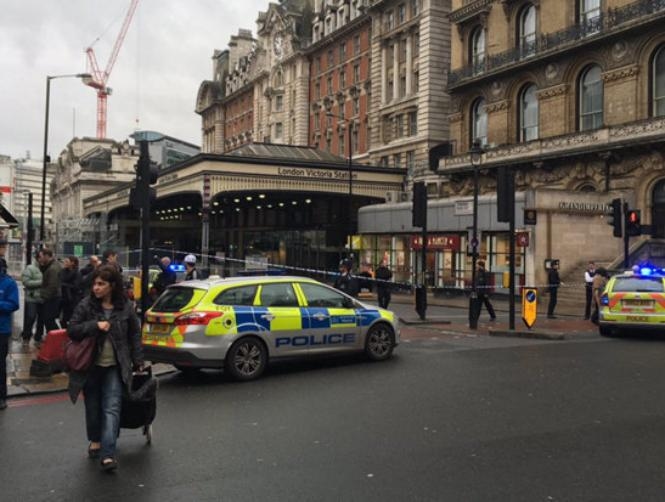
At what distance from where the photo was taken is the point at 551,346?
1355cm

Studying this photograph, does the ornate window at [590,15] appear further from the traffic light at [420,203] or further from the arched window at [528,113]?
the traffic light at [420,203]

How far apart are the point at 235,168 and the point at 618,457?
32.9 metres

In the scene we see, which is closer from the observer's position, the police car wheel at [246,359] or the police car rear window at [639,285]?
the police car wheel at [246,359]

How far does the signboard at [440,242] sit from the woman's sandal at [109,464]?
26.5 m

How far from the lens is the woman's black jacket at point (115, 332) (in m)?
5.56

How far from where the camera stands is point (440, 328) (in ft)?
56.3

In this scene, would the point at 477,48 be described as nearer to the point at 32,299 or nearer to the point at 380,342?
the point at 380,342

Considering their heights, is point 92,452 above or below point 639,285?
below

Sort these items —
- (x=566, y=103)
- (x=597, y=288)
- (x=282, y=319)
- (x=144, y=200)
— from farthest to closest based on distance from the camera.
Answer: (x=566, y=103)
(x=597, y=288)
(x=144, y=200)
(x=282, y=319)

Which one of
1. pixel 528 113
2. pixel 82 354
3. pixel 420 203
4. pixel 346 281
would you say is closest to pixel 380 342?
pixel 82 354

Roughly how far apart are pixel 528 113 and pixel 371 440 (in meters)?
35.9

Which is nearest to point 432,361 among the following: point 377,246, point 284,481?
point 284,481

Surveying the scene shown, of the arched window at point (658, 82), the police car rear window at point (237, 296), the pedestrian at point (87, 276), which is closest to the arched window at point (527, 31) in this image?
the arched window at point (658, 82)

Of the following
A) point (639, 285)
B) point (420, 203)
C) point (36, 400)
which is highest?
point (420, 203)
